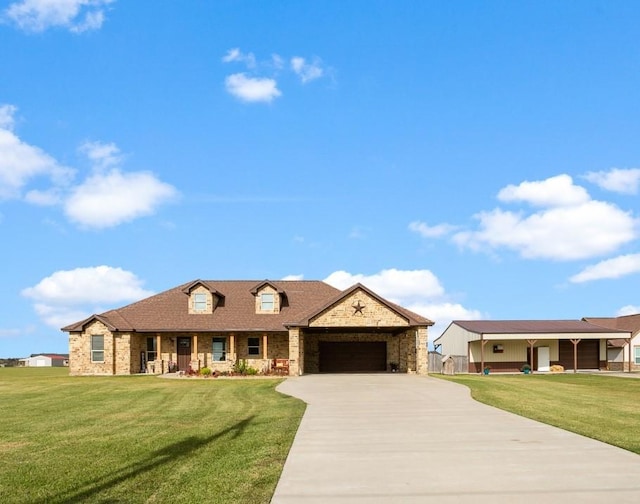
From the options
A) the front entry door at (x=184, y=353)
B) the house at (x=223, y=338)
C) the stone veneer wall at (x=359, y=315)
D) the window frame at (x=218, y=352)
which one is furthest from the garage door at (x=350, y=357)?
the front entry door at (x=184, y=353)

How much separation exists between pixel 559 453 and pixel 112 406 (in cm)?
1449

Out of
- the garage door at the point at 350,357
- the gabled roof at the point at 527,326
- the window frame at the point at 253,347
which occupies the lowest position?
the garage door at the point at 350,357

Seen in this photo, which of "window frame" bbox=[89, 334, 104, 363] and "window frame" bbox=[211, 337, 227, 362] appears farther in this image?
"window frame" bbox=[211, 337, 227, 362]

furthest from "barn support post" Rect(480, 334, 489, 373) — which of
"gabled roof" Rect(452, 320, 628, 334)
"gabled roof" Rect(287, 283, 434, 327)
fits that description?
"gabled roof" Rect(287, 283, 434, 327)

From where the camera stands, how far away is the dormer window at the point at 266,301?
42281 millimetres

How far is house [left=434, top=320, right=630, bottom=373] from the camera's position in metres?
46.2

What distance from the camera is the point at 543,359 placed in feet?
161

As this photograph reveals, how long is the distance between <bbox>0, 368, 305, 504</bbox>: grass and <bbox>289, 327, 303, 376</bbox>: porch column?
1317 cm

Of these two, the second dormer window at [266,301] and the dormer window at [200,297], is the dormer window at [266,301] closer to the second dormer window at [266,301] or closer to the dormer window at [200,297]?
the second dormer window at [266,301]

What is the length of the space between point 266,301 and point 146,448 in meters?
30.4

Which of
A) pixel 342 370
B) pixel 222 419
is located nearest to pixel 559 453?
pixel 222 419

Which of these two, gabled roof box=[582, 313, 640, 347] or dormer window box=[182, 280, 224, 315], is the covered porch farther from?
gabled roof box=[582, 313, 640, 347]

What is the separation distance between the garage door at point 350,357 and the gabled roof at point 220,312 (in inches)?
122

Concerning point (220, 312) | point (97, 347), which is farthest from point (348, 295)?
point (97, 347)
